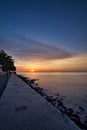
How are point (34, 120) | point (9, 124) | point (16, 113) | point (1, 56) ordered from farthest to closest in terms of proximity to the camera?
1. point (1, 56)
2. point (16, 113)
3. point (34, 120)
4. point (9, 124)

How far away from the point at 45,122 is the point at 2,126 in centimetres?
143

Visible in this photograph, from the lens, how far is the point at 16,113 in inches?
202

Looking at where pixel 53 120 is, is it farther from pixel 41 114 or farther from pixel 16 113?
pixel 16 113

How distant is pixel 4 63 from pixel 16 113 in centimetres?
5535

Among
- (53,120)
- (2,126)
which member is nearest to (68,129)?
(53,120)

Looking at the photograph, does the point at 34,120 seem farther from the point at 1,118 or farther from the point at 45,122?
the point at 1,118

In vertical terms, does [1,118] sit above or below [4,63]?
below

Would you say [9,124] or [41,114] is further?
[41,114]

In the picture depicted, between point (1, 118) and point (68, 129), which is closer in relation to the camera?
point (68, 129)

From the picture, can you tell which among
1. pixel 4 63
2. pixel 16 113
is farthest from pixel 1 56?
pixel 16 113

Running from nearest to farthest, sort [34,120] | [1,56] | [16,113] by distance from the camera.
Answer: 1. [34,120]
2. [16,113]
3. [1,56]

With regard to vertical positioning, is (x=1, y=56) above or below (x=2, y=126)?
above

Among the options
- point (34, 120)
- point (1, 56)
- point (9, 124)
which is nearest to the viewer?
point (9, 124)

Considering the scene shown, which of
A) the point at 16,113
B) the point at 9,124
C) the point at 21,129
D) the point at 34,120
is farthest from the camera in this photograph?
the point at 16,113
